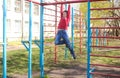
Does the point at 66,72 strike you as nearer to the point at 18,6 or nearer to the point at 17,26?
the point at 17,26

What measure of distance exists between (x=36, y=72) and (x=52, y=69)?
0.83 m

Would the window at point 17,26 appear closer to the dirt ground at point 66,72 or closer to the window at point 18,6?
the window at point 18,6

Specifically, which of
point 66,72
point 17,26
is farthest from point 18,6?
point 66,72

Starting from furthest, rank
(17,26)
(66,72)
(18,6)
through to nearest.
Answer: (18,6) < (17,26) < (66,72)

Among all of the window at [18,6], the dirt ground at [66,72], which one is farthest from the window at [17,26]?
the dirt ground at [66,72]

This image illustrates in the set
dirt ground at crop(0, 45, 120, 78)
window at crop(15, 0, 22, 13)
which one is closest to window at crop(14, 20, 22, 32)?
window at crop(15, 0, 22, 13)

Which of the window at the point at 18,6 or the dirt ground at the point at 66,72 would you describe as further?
the window at the point at 18,6

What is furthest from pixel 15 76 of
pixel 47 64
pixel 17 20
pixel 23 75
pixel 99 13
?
pixel 17 20

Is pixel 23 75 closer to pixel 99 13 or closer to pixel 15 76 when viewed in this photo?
pixel 15 76

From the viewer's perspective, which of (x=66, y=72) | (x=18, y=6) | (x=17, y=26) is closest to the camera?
(x=66, y=72)

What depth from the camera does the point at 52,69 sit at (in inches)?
363

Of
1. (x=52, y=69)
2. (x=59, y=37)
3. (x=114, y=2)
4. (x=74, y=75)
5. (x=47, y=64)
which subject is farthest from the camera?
(x=114, y=2)

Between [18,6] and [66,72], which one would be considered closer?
[66,72]

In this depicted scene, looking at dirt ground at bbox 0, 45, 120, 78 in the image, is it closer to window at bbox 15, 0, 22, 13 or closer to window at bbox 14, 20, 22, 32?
window at bbox 14, 20, 22, 32
